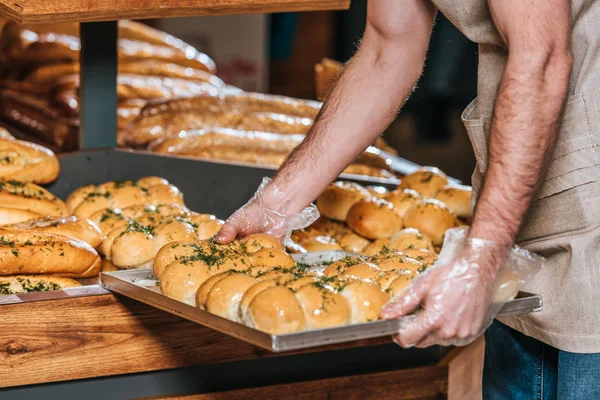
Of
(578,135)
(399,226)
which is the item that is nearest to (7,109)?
(399,226)

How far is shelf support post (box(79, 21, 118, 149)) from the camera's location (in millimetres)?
2977

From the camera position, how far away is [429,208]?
2.81 metres

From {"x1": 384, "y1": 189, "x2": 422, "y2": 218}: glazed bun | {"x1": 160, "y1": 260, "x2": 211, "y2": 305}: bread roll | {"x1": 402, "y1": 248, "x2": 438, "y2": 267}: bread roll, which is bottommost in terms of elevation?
{"x1": 160, "y1": 260, "x2": 211, "y2": 305}: bread roll

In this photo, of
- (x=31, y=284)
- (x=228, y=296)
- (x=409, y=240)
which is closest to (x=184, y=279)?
(x=228, y=296)

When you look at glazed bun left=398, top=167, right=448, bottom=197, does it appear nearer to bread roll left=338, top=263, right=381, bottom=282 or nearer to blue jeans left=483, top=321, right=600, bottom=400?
blue jeans left=483, top=321, right=600, bottom=400

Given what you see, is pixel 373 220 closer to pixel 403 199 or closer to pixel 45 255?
pixel 403 199

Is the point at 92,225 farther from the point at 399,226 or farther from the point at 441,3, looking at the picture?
the point at 441,3

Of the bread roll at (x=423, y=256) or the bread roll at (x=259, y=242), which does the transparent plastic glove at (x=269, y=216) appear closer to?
the bread roll at (x=259, y=242)

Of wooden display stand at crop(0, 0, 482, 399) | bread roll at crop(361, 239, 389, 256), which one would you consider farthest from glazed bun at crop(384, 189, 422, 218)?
wooden display stand at crop(0, 0, 482, 399)

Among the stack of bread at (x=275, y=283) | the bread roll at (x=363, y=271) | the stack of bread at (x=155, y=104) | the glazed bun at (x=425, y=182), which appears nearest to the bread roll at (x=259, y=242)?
the stack of bread at (x=275, y=283)

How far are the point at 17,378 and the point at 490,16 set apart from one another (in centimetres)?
133

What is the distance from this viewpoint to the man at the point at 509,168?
1.59 m

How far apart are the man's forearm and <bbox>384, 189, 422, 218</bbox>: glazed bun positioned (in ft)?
3.99

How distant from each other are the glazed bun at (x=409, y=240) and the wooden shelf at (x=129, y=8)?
70cm
